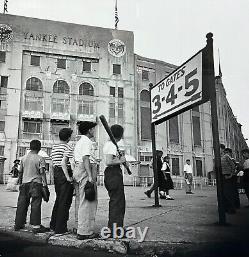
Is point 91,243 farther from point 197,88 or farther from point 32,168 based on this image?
point 197,88

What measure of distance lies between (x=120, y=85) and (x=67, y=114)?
5.60 meters

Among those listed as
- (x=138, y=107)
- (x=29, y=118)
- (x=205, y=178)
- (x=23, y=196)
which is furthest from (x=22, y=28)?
(x=23, y=196)

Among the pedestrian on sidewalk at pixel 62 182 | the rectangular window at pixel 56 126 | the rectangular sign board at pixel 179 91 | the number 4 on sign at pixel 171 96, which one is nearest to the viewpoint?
the pedestrian on sidewalk at pixel 62 182

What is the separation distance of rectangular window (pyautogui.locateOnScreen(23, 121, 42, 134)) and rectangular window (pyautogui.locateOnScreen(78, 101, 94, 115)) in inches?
152

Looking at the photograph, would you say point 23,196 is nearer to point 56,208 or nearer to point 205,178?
point 56,208

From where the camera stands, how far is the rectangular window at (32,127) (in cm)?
2467

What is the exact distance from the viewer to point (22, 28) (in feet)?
86.6

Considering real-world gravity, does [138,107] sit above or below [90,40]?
below

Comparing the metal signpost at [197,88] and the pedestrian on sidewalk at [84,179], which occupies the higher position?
the metal signpost at [197,88]

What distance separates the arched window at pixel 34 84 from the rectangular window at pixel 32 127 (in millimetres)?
3032

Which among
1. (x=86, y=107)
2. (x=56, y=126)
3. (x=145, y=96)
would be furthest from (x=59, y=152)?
(x=145, y=96)

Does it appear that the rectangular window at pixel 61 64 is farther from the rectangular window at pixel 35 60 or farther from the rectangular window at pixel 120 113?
the rectangular window at pixel 120 113

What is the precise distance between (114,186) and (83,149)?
1.99 feet

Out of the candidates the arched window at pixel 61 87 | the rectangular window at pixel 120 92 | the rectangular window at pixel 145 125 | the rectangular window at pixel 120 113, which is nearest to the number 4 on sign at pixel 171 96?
the rectangular window at pixel 120 113
